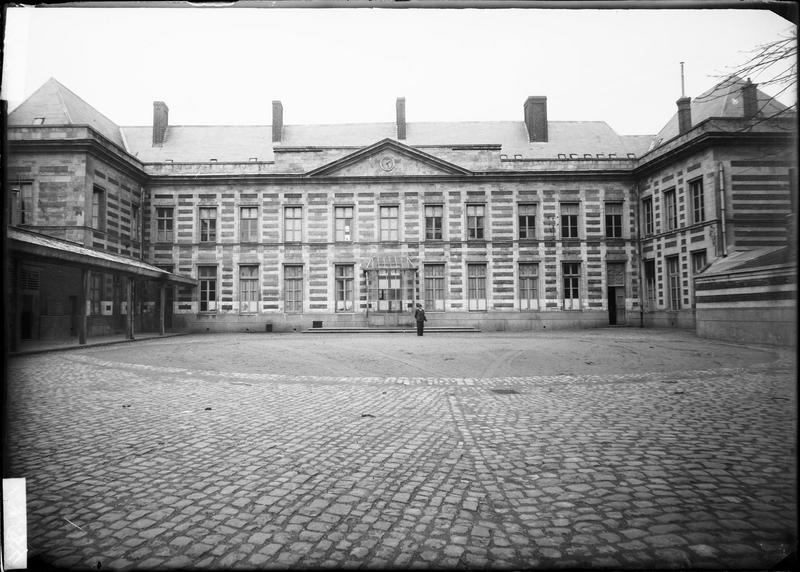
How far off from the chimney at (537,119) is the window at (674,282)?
13049 mm

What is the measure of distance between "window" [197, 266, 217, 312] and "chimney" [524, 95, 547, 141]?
80.4ft

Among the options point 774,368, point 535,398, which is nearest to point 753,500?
point 535,398

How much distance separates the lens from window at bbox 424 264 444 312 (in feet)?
89.1

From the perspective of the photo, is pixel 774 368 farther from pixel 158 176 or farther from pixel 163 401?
pixel 158 176

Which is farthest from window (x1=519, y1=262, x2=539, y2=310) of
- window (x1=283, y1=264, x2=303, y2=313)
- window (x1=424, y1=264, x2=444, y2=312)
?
window (x1=283, y1=264, x2=303, y2=313)

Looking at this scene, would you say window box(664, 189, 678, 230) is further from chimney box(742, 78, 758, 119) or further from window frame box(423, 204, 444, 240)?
chimney box(742, 78, 758, 119)

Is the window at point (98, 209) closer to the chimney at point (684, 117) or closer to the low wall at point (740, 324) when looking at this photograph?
the low wall at point (740, 324)

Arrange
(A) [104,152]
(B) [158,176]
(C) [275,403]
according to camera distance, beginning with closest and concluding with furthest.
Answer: (C) [275,403], (A) [104,152], (B) [158,176]

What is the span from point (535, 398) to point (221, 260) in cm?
2493

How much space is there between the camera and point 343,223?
27.6 m

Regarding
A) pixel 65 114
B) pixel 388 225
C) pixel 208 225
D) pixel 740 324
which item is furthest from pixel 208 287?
pixel 740 324

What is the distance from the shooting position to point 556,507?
2.90m

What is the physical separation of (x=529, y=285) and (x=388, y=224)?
9.94 meters

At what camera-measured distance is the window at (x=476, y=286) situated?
2711cm
